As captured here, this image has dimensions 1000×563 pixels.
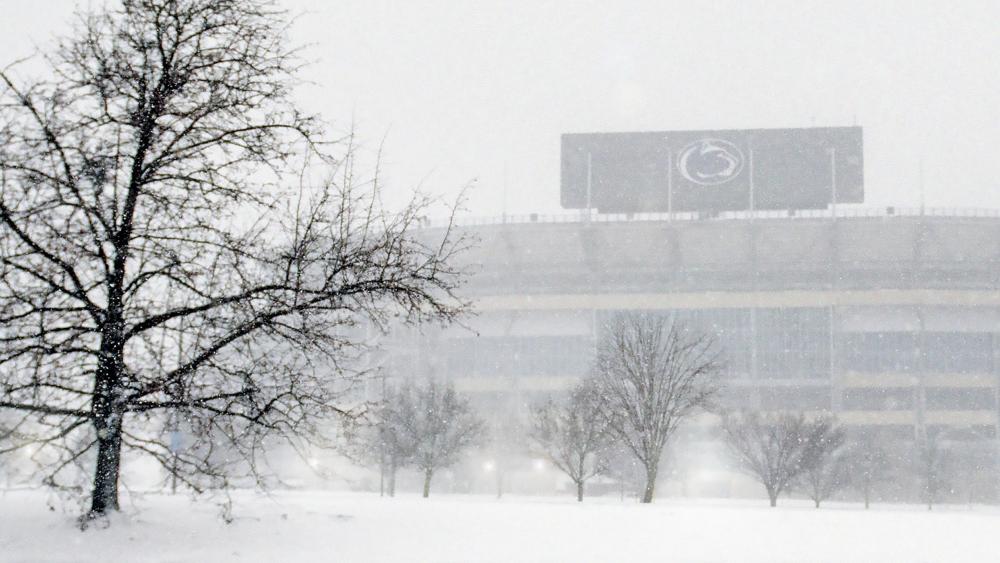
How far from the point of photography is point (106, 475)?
28.9 ft

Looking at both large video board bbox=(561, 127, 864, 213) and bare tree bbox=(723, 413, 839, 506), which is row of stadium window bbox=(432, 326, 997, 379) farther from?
bare tree bbox=(723, 413, 839, 506)

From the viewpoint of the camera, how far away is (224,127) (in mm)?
9523

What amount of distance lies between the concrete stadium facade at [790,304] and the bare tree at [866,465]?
1420cm

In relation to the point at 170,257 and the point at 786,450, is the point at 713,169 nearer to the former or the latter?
the point at 786,450

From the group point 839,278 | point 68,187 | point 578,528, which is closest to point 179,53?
point 68,187

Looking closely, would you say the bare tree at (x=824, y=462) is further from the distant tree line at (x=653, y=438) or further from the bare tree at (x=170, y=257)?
the bare tree at (x=170, y=257)

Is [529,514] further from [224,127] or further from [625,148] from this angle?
[625,148]

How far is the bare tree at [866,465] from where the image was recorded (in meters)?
50.3

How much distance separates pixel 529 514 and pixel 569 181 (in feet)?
201

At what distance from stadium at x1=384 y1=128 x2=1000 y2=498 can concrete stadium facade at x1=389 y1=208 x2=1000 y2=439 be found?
112 millimetres

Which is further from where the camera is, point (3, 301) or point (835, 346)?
point (835, 346)

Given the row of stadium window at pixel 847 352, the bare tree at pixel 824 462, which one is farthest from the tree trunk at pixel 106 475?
the row of stadium window at pixel 847 352

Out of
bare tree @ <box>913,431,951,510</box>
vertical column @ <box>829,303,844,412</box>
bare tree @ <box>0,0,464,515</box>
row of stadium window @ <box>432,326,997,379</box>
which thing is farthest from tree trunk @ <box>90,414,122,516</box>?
vertical column @ <box>829,303,844,412</box>

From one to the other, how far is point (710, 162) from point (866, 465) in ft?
89.1
